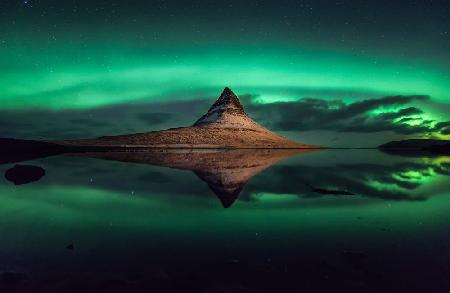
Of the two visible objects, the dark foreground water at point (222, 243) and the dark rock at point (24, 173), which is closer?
the dark foreground water at point (222, 243)

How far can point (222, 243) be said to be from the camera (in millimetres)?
10914

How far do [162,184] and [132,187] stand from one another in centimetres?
255

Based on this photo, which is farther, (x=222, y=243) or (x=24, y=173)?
(x=24, y=173)

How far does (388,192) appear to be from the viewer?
921 inches

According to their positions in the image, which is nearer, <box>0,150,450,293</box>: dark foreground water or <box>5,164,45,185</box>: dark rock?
<box>0,150,450,293</box>: dark foreground water

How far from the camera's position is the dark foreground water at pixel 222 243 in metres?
7.84

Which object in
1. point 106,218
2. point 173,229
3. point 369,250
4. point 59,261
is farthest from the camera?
point 106,218

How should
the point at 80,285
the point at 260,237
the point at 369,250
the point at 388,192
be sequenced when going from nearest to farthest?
the point at 80,285 < the point at 369,250 < the point at 260,237 < the point at 388,192

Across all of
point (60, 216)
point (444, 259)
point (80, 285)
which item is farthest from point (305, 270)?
point (60, 216)

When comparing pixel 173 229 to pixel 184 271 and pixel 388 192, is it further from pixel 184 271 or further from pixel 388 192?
pixel 388 192

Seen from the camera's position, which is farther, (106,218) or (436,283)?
(106,218)

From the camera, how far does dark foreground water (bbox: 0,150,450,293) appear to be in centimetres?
784

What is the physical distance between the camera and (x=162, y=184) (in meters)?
26.2

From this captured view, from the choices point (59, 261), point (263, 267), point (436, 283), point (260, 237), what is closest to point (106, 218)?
point (59, 261)
